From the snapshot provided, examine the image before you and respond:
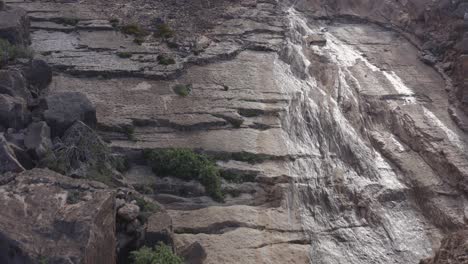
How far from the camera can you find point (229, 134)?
58.2 ft

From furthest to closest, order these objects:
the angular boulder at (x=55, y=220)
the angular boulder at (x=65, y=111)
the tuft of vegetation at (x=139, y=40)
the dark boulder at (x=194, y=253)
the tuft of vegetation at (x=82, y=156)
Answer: the tuft of vegetation at (x=139, y=40)
the angular boulder at (x=65, y=111)
the tuft of vegetation at (x=82, y=156)
the dark boulder at (x=194, y=253)
the angular boulder at (x=55, y=220)

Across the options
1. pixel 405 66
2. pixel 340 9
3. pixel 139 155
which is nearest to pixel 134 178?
pixel 139 155

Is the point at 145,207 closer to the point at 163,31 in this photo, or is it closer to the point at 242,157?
the point at 242,157

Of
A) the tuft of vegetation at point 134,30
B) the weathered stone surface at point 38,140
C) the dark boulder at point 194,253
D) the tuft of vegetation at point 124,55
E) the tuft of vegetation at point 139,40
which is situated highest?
the tuft of vegetation at point 134,30

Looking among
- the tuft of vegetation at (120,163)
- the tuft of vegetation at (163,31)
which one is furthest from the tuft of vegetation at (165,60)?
the tuft of vegetation at (120,163)

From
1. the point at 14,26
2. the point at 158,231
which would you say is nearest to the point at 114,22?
the point at 14,26

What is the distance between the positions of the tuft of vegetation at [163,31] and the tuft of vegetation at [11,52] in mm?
5466

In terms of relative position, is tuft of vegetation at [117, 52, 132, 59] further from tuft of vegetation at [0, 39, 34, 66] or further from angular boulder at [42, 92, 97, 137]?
angular boulder at [42, 92, 97, 137]

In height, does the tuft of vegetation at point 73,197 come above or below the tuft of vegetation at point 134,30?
below

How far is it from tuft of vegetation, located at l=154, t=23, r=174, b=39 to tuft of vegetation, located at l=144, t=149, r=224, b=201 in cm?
781

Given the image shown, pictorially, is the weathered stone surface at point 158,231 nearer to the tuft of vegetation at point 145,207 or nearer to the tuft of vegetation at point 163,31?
the tuft of vegetation at point 145,207

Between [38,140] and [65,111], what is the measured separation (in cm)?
154

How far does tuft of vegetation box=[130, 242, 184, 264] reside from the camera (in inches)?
454

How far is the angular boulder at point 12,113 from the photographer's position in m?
14.4
